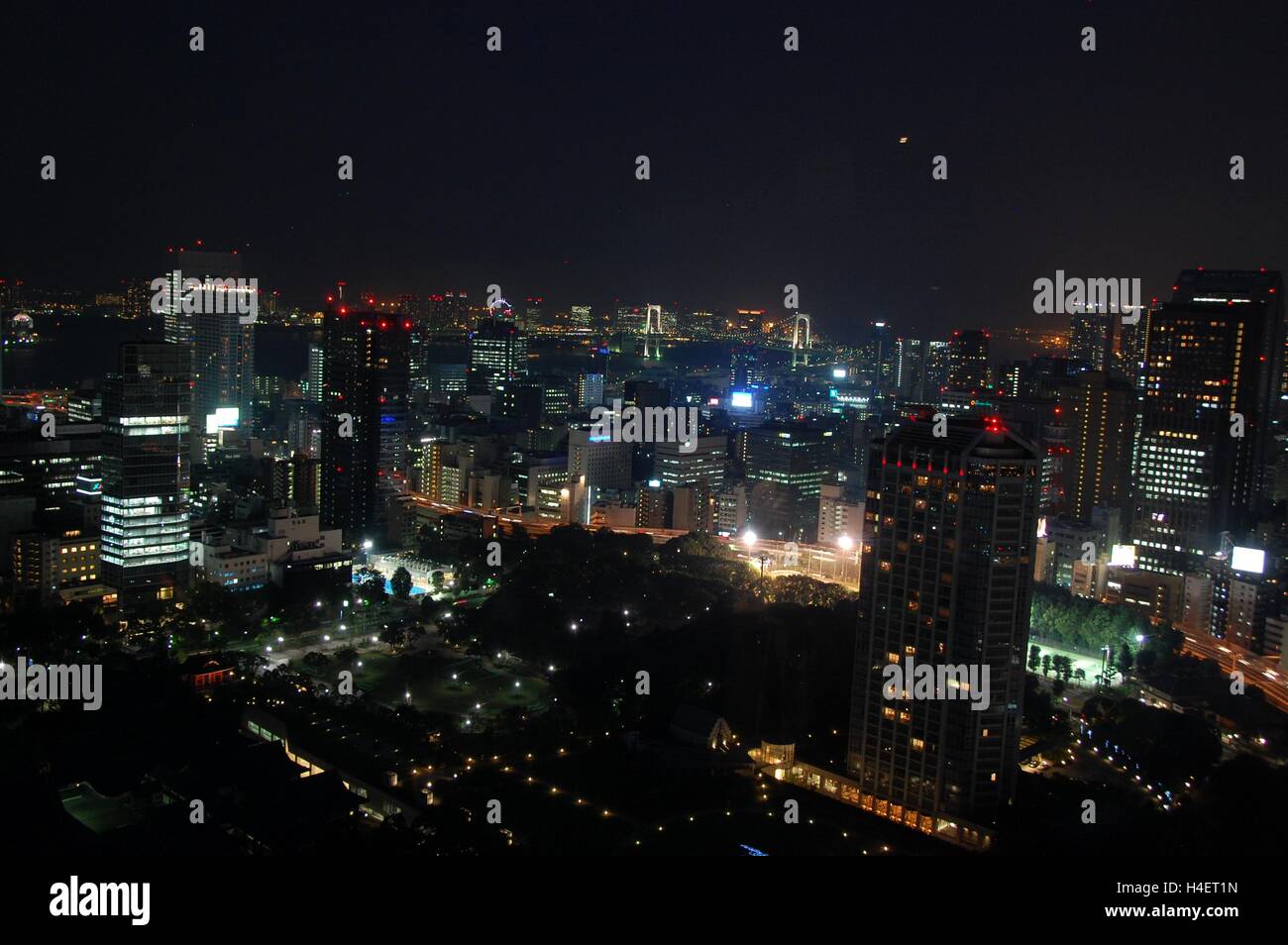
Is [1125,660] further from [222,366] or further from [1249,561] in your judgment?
[222,366]

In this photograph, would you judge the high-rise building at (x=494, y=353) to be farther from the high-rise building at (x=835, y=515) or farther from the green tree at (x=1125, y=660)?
the green tree at (x=1125, y=660)

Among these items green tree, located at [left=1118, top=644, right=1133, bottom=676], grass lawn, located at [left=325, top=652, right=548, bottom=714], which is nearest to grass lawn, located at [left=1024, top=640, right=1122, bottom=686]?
green tree, located at [left=1118, top=644, right=1133, bottom=676]

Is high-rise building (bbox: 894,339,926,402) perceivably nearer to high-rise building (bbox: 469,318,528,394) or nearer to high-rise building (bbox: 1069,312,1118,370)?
high-rise building (bbox: 1069,312,1118,370)

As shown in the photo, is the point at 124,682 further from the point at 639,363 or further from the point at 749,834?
the point at 639,363

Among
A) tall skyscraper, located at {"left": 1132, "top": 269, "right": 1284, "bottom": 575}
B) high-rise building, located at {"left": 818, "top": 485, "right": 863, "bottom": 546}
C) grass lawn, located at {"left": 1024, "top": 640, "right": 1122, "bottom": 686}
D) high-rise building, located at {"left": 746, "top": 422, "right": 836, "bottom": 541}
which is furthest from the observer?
high-rise building, located at {"left": 746, "top": 422, "right": 836, "bottom": 541}

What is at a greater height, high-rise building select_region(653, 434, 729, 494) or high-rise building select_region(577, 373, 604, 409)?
high-rise building select_region(577, 373, 604, 409)

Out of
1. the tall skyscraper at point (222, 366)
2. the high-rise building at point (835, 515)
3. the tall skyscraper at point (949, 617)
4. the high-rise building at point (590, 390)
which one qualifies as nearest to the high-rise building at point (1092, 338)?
the high-rise building at point (835, 515)

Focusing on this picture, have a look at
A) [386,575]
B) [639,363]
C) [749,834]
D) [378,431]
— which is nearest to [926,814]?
[749,834]
